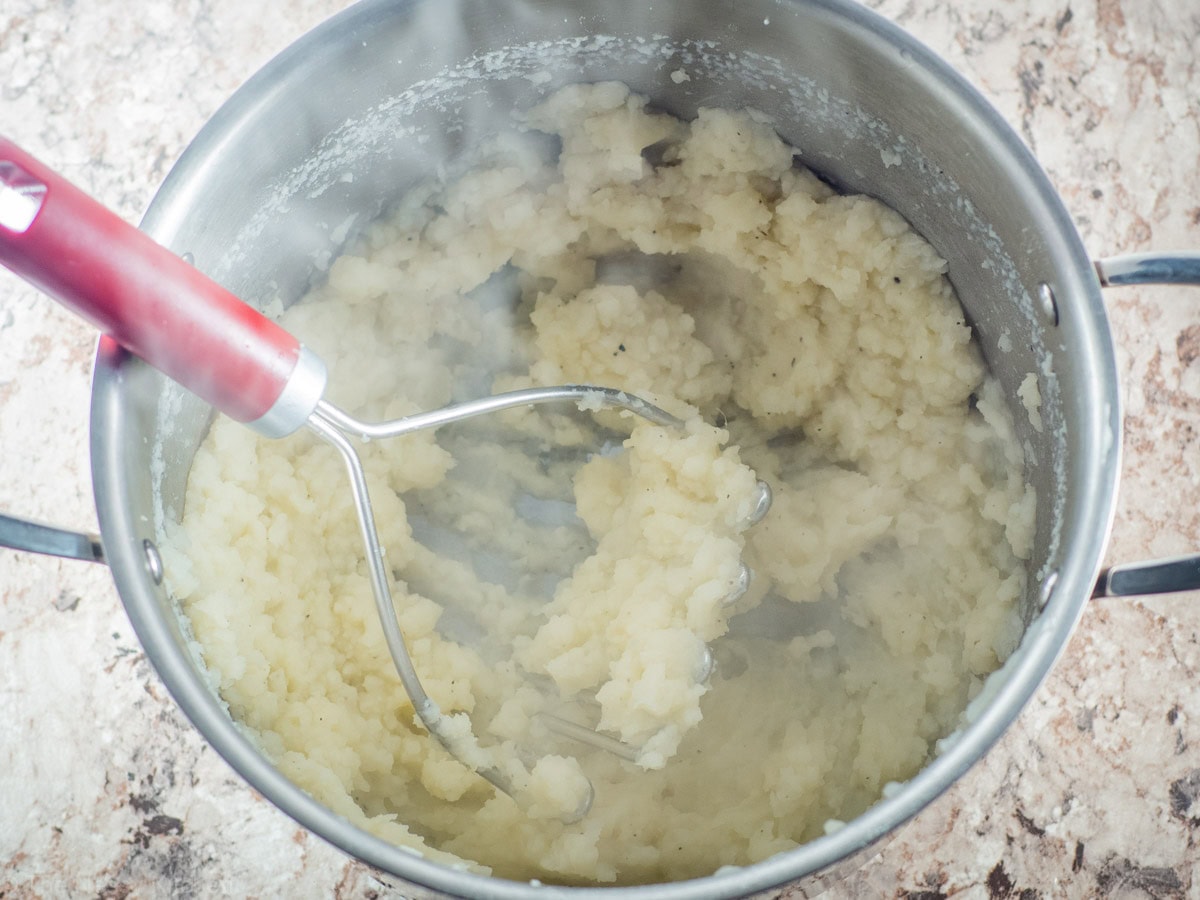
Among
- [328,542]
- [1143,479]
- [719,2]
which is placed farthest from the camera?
[1143,479]

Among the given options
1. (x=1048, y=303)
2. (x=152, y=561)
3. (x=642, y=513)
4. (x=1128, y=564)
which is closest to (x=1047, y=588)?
(x=1128, y=564)

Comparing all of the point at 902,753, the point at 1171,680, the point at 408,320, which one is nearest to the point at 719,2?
the point at 408,320

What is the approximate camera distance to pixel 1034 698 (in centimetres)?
93

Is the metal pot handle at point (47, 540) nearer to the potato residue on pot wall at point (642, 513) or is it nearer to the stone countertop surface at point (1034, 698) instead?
the potato residue on pot wall at point (642, 513)

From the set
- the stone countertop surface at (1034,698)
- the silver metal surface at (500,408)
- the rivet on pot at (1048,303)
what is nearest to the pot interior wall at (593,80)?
the rivet on pot at (1048,303)

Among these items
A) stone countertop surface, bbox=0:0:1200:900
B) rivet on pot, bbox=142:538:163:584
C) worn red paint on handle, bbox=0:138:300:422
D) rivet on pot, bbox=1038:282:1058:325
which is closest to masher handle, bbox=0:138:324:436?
worn red paint on handle, bbox=0:138:300:422

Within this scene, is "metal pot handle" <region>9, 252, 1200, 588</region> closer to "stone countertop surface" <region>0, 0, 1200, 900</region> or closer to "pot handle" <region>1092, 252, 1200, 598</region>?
"pot handle" <region>1092, 252, 1200, 598</region>

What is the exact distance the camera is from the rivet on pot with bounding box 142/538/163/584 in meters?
0.69

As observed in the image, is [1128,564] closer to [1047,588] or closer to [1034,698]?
[1047,588]

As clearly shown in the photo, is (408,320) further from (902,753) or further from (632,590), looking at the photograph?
(902,753)

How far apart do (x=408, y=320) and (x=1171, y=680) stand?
0.79m

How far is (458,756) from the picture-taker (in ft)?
2.80

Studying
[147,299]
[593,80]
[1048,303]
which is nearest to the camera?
[147,299]

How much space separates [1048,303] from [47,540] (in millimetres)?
695
